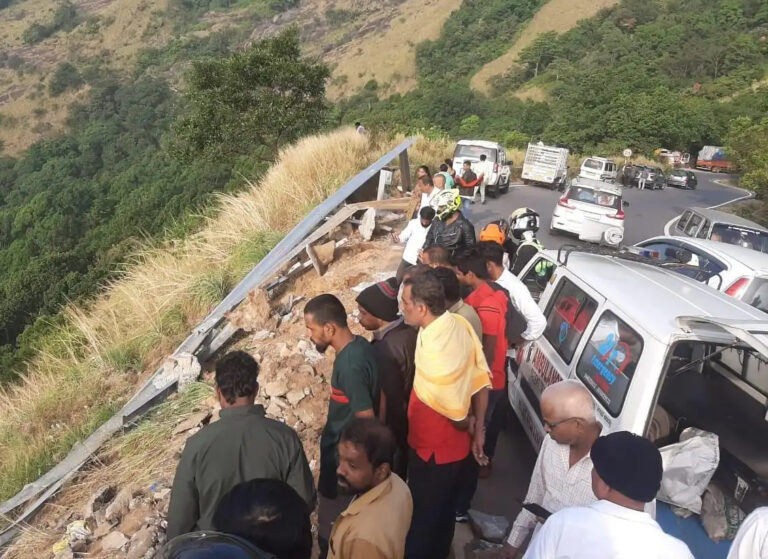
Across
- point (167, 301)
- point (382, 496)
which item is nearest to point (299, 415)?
point (382, 496)

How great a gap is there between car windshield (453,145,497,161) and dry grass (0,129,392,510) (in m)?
7.08

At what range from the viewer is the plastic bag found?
9.41 ft

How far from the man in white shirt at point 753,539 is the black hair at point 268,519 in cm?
145

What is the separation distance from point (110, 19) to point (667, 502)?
15291 centimetres

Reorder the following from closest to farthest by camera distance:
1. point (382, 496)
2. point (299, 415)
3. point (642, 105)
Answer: point (382, 496) → point (299, 415) → point (642, 105)

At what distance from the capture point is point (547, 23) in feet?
302

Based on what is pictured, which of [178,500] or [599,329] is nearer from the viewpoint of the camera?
[178,500]

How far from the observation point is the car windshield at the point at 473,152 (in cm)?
1786

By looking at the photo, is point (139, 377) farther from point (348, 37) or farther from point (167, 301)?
point (348, 37)

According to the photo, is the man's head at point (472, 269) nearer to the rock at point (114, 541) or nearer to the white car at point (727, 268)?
the rock at point (114, 541)

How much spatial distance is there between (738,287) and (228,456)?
6135 millimetres

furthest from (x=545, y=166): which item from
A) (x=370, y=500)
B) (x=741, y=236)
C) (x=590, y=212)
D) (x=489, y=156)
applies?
(x=370, y=500)

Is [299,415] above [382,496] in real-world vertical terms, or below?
below

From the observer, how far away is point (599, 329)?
359cm
